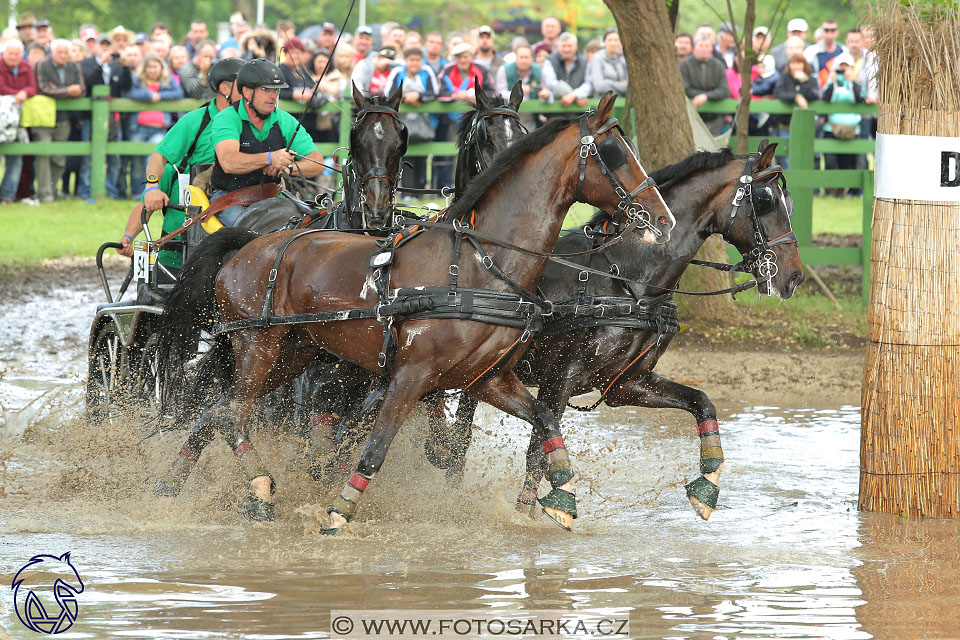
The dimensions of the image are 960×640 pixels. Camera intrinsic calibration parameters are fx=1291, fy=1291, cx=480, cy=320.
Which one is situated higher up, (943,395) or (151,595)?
(943,395)

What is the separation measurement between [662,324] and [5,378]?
18.4 feet

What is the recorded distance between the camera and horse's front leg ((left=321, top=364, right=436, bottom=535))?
5977 millimetres

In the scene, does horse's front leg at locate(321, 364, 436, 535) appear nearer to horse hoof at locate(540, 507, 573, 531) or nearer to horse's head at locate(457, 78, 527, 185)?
→ horse hoof at locate(540, 507, 573, 531)

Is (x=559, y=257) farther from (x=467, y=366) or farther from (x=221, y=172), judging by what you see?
(x=221, y=172)

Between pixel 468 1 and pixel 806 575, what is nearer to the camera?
pixel 806 575

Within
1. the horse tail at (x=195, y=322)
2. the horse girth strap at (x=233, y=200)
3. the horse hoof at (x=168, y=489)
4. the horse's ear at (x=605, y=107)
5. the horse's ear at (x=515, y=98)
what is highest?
the horse's ear at (x=515, y=98)

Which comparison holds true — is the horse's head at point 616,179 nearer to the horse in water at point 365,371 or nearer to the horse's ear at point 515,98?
the horse in water at point 365,371

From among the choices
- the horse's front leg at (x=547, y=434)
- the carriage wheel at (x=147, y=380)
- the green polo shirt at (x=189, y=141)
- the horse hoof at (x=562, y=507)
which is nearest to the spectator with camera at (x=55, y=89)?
the green polo shirt at (x=189, y=141)

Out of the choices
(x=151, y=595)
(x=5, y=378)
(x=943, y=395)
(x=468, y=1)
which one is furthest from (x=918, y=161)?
(x=468, y=1)

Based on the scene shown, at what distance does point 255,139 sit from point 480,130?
4.89 feet

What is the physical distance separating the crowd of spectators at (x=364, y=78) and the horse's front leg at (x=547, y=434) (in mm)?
10374

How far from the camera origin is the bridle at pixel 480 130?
734 cm

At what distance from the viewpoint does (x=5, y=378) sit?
9797mm

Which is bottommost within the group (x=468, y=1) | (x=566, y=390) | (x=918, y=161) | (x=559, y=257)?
(x=566, y=390)
